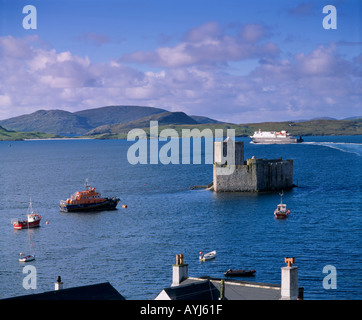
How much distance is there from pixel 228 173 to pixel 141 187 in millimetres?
28164

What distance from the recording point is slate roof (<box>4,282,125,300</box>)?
27719mm

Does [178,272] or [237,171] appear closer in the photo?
[178,272]

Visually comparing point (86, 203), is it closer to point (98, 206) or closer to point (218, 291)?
point (98, 206)

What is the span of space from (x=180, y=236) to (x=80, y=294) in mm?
43696

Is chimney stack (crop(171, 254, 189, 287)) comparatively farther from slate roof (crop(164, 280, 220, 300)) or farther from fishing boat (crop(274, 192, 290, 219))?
fishing boat (crop(274, 192, 290, 219))

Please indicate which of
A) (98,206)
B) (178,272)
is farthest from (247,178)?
(178,272)

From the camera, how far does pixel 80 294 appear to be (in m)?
28.5

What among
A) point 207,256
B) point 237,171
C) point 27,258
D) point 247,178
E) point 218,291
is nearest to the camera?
point 218,291

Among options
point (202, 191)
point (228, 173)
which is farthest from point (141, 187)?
point (228, 173)

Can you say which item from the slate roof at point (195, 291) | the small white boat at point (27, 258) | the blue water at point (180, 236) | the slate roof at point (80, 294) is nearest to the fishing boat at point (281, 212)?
the blue water at point (180, 236)

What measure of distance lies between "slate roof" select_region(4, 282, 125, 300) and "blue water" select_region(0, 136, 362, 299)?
18119mm

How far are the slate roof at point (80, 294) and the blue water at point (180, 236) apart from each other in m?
18.1

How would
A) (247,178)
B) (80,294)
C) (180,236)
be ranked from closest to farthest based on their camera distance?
(80,294) < (180,236) < (247,178)
